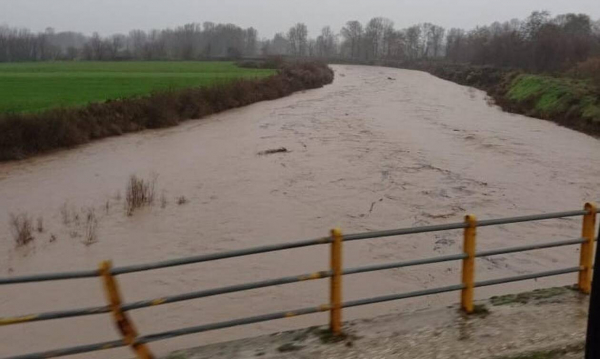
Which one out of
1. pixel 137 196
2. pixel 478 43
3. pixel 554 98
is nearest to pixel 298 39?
pixel 478 43

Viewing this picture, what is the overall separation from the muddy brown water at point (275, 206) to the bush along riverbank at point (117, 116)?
94cm

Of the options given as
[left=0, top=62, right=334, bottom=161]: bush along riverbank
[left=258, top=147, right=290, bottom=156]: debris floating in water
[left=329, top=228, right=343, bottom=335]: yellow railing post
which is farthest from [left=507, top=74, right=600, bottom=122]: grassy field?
[left=329, top=228, right=343, bottom=335]: yellow railing post

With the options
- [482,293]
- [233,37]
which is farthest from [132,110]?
[233,37]

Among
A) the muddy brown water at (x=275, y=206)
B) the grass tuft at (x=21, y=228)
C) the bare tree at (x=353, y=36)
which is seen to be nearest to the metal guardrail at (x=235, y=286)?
the muddy brown water at (x=275, y=206)

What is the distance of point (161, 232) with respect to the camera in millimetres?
13234

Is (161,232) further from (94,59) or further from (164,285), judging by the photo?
(94,59)

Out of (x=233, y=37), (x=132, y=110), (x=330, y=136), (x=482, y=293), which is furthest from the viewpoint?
(x=233, y=37)

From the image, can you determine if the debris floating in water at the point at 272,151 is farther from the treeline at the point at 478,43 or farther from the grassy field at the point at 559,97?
the treeline at the point at 478,43

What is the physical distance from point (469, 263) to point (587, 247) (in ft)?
4.39

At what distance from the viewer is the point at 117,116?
27.6m

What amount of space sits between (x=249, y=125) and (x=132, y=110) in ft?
18.7

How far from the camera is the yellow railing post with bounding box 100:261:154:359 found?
3840mm

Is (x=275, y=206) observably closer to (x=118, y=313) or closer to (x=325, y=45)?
(x=118, y=313)

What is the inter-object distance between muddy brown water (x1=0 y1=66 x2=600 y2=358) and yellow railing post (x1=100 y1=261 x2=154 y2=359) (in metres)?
2.20
